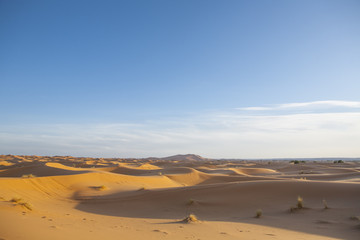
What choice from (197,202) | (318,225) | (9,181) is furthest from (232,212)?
(9,181)

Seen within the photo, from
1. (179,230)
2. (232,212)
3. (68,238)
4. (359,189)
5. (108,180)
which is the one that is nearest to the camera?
(68,238)

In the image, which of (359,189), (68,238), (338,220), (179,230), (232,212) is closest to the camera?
(68,238)

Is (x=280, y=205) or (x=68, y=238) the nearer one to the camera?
(x=68, y=238)

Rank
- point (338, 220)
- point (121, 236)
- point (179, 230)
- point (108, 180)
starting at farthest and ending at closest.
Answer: point (108, 180) → point (338, 220) → point (179, 230) → point (121, 236)

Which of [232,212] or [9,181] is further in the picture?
[9,181]

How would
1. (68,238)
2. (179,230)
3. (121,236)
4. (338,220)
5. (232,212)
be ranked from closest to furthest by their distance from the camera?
(68,238) < (121,236) < (179,230) < (338,220) < (232,212)

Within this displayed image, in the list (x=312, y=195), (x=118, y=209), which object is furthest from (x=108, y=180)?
(x=312, y=195)

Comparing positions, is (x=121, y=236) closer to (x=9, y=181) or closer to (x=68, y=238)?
(x=68, y=238)

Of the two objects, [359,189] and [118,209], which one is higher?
[359,189]

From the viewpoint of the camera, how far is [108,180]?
50.7 feet

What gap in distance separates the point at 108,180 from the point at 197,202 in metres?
7.74

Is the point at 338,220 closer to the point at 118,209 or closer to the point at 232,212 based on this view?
the point at 232,212

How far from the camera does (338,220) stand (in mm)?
6727

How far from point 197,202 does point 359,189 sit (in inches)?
221
